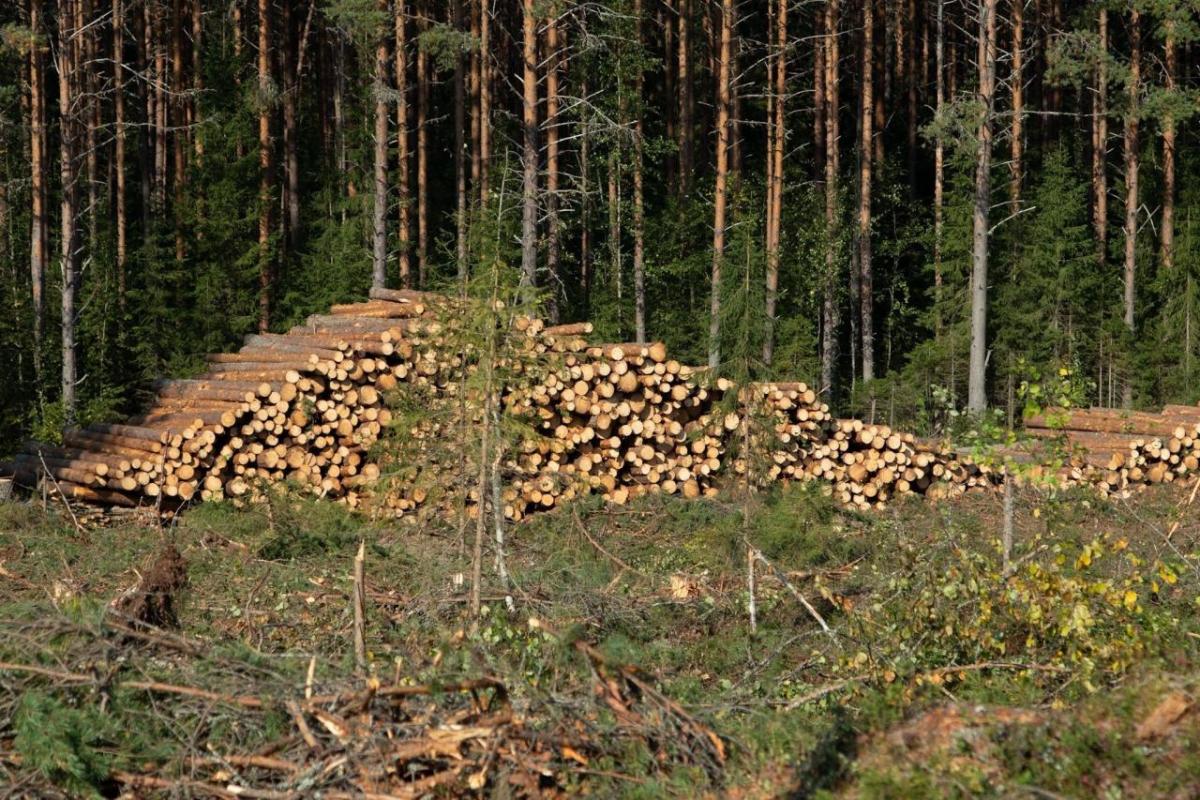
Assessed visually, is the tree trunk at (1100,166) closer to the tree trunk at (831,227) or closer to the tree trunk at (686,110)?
the tree trunk at (831,227)

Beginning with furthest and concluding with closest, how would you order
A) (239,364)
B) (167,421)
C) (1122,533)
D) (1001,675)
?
(239,364)
(167,421)
(1122,533)
(1001,675)

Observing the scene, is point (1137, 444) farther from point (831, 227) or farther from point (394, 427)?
point (831, 227)

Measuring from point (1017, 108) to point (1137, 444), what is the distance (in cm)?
926

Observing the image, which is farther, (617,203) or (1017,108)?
(617,203)

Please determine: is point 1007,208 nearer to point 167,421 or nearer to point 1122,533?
point 1122,533

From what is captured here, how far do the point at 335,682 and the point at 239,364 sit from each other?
32.4 feet

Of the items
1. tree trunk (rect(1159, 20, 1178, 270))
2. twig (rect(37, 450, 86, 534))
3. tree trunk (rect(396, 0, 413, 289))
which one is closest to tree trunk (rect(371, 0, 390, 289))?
tree trunk (rect(396, 0, 413, 289))

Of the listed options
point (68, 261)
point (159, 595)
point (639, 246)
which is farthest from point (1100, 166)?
point (159, 595)

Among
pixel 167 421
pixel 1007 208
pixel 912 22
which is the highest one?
pixel 912 22

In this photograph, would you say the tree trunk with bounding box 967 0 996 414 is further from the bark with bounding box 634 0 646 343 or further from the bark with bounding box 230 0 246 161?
the bark with bounding box 230 0 246 161

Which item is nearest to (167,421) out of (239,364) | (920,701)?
(239,364)

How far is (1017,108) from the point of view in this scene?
24.8 meters

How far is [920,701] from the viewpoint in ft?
23.9

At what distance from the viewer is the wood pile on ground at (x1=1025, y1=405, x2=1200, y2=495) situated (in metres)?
17.2
